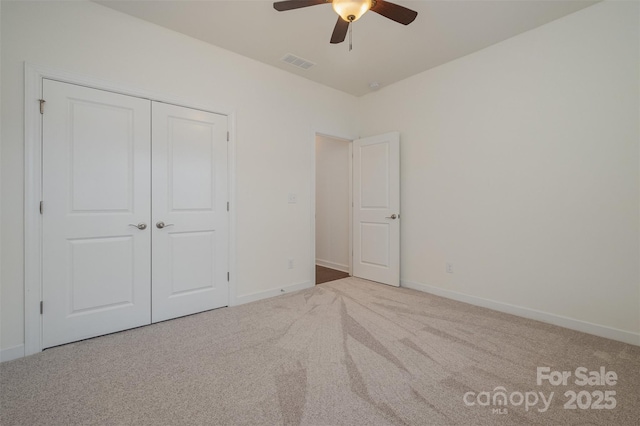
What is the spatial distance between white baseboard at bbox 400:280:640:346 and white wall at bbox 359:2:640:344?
0.5 inches

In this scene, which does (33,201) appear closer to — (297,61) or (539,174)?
(297,61)

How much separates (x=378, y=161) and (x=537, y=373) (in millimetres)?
2967

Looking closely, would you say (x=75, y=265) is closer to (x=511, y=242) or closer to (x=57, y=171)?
(x=57, y=171)

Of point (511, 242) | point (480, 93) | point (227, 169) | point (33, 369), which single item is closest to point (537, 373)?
point (511, 242)

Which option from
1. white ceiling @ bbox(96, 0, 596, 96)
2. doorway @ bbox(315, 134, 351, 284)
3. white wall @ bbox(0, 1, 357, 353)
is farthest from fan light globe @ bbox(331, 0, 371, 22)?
doorway @ bbox(315, 134, 351, 284)

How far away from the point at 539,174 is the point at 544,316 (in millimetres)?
1406

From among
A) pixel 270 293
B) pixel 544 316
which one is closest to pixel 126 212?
pixel 270 293

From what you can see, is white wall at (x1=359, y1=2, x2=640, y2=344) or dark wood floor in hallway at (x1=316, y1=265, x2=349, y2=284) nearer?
white wall at (x1=359, y1=2, x2=640, y2=344)

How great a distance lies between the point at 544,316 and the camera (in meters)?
2.75

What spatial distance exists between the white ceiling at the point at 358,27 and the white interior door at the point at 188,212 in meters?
0.82

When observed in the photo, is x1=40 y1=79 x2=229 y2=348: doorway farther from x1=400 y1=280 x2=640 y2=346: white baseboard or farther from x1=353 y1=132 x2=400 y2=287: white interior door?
x1=400 y1=280 x2=640 y2=346: white baseboard

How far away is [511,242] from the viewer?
9.75ft

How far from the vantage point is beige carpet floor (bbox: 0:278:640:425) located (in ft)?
4.99

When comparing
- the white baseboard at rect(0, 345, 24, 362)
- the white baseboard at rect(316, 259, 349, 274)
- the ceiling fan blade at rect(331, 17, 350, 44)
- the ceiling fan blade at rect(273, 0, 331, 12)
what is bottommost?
the white baseboard at rect(0, 345, 24, 362)
